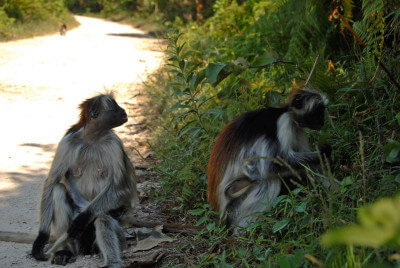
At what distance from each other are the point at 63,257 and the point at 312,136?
274 cm

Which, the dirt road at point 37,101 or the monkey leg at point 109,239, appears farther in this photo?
the dirt road at point 37,101

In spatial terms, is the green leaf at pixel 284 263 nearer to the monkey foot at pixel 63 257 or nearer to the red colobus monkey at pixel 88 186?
the red colobus monkey at pixel 88 186

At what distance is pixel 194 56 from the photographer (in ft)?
32.5

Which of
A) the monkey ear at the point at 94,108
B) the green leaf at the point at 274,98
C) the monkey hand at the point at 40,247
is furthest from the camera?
the green leaf at the point at 274,98

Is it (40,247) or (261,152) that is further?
(40,247)

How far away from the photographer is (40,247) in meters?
3.77

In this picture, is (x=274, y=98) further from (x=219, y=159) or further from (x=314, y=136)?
(x=219, y=159)

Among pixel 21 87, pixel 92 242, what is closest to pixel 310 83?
pixel 92 242

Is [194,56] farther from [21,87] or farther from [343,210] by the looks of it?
[343,210]

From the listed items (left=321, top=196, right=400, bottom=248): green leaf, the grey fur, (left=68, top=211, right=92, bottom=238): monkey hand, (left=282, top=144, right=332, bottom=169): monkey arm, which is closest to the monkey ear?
(left=68, top=211, right=92, bottom=238): monkey hand

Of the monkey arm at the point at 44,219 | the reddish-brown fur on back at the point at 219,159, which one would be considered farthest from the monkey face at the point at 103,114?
the reddish-brown fur on back at the point at 219,159

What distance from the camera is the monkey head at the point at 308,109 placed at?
3.67 metres

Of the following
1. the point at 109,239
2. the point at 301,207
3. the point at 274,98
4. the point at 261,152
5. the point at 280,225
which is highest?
the point at 274,98

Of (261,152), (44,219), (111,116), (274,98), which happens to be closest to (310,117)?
(261,152)
